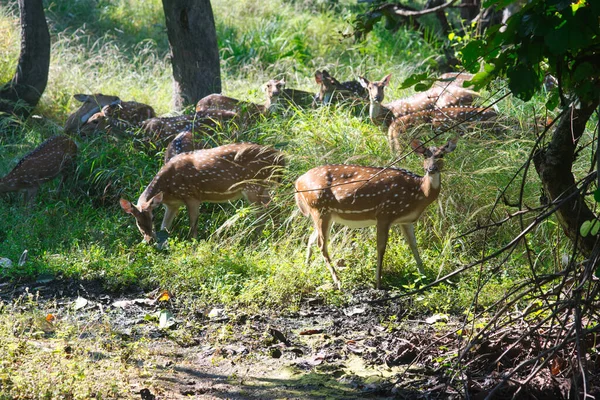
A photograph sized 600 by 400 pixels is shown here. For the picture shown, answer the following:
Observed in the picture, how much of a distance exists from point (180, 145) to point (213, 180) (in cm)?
123

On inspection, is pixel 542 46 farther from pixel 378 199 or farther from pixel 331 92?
pixel 331 92

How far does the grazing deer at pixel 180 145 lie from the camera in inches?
389

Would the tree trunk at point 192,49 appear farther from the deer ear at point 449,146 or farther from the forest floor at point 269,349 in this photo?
the deer ear at point 449,146

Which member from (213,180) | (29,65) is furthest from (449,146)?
(29,65)


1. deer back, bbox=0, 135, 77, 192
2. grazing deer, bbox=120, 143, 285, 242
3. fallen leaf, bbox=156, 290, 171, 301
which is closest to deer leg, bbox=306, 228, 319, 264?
grazing deer, bbox=120, 143, 285, 242

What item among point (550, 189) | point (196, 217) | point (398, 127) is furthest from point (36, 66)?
point (550, 189)

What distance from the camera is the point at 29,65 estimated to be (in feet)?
42.1

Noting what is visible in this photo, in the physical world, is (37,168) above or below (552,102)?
below

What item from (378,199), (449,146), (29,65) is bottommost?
(29,65)

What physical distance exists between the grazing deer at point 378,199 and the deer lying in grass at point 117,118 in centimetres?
412

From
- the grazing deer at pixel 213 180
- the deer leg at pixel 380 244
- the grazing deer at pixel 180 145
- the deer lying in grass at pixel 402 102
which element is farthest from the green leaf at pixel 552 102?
the grazing deer at pixel 180 145

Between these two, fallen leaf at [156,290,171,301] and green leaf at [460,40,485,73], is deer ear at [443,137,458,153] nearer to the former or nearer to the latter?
fallen leaf at [156,290,171,301]

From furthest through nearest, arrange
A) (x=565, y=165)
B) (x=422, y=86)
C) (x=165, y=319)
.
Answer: (x=165, y=319) < (x=565, y=165) < (x=422, y=86)

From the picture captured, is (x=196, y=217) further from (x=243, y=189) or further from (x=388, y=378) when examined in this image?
(x=388, y=378)
